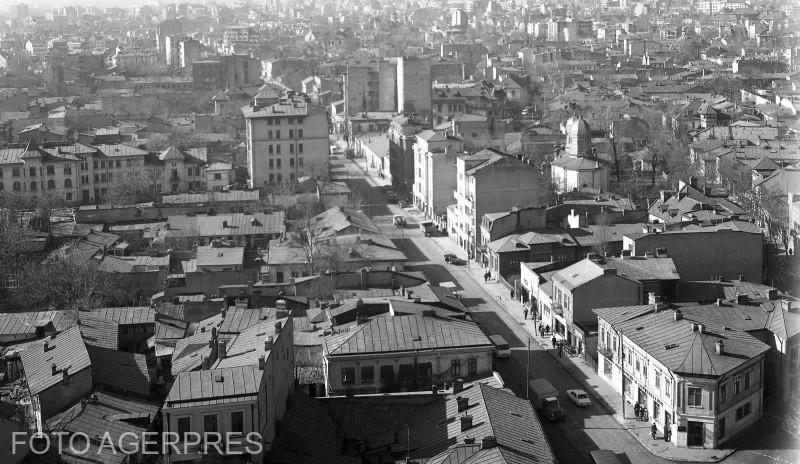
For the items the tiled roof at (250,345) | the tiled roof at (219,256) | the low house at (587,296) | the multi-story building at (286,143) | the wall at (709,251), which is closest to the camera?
the tiled roof at (250,345)

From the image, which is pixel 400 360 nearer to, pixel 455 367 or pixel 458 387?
pixel 455 367

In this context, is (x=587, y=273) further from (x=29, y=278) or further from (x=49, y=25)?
(x=49, y=25)

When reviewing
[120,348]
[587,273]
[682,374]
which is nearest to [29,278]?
[120,348]

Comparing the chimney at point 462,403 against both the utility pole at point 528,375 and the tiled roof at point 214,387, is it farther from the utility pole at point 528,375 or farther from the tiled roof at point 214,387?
the tiled roof at point 214,387

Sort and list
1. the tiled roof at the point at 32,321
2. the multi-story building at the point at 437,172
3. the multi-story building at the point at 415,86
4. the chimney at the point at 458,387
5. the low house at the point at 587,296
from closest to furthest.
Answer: the chimney at the point at 458,387 → the tiled roof at the point at 32,321 → the low house at the point at 587,296 → the multi-story building at the point at 437,172 → the multi-story building at the point at 415,86

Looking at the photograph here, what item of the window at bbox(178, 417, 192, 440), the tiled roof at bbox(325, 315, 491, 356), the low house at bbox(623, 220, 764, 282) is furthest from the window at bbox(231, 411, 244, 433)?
the low house at bbox(623, 220, 764, 282)

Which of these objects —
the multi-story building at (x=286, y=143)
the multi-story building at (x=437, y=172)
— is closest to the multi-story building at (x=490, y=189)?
the multi-story building at (x=437, y=172)

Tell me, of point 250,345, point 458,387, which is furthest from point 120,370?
point 458,387
